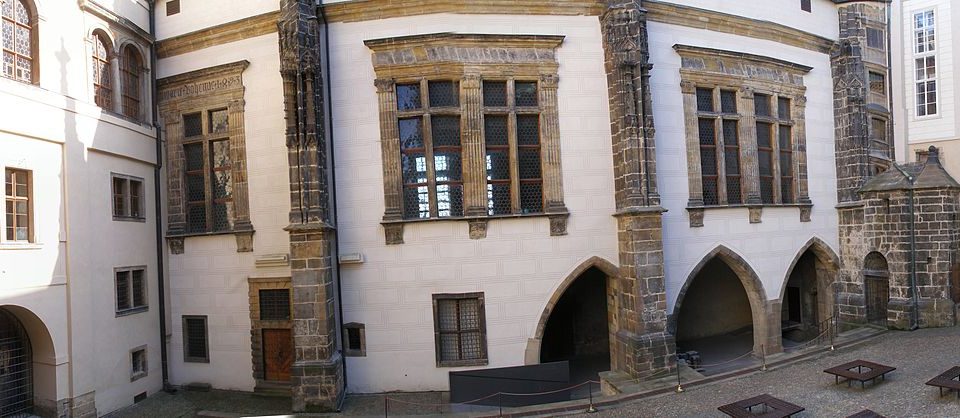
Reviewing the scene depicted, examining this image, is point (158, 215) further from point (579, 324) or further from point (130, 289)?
point (579, 324)

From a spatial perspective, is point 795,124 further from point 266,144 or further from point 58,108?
point 58,108

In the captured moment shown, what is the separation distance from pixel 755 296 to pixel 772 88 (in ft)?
18.3

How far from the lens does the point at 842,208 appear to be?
15977 mm

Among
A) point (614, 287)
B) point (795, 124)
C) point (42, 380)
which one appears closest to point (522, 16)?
point (614, 287)

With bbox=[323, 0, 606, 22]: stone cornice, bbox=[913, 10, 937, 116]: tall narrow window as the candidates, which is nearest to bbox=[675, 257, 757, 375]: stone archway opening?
bbox=[913, 10, 937, 116]: tall narrow window

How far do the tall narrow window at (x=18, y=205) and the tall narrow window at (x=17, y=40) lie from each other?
6.15 ft

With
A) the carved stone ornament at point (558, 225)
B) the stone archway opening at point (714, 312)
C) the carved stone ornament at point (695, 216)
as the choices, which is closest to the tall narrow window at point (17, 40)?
the carved stone ornament at point (558, 225)

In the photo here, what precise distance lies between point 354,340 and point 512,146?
5488 mm

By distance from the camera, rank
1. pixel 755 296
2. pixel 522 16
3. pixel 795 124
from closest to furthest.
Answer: pixel 522 16 → pixel 755 296 → pixel 795 124

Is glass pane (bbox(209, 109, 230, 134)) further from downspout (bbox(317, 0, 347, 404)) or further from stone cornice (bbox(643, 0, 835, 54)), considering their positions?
stone cornice (bbox(643, 0, 835, 54))

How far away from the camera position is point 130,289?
42.4 feet

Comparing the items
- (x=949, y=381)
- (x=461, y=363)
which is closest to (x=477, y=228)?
(x=461, y=363)

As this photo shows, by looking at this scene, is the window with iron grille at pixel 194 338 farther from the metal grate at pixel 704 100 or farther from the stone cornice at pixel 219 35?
the metal grate at pixel 704 100

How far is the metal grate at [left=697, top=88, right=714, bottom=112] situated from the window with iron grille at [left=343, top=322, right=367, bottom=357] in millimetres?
9803
